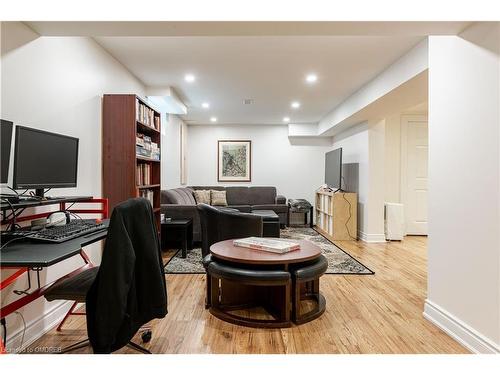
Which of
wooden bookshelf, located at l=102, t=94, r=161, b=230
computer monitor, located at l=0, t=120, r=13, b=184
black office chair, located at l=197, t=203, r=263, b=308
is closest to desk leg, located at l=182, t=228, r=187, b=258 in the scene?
black office chair, located at l=197, t=203, r=263, b=308

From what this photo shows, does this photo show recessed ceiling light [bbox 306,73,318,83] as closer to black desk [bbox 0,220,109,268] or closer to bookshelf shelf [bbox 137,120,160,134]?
bookshelf shelf [bbox 137,120,160,134]

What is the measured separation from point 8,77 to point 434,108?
294cm

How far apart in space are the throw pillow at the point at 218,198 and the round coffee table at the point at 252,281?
4009 mm

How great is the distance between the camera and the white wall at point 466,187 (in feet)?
5.78

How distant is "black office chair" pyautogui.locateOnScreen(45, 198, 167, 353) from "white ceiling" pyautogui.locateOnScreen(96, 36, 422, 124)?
2120 mm

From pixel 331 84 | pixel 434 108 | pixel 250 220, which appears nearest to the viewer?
pixel 434 108

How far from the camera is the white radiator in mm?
5336

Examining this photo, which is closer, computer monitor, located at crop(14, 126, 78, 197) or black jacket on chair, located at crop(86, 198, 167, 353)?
black jacket on chair, located at crop(86, 198, 167, 353)

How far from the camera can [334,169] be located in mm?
5934

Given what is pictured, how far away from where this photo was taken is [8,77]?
188 centimetres

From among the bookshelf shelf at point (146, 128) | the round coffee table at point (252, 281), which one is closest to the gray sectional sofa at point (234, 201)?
the bookshelf shelf at point (146, 128)
